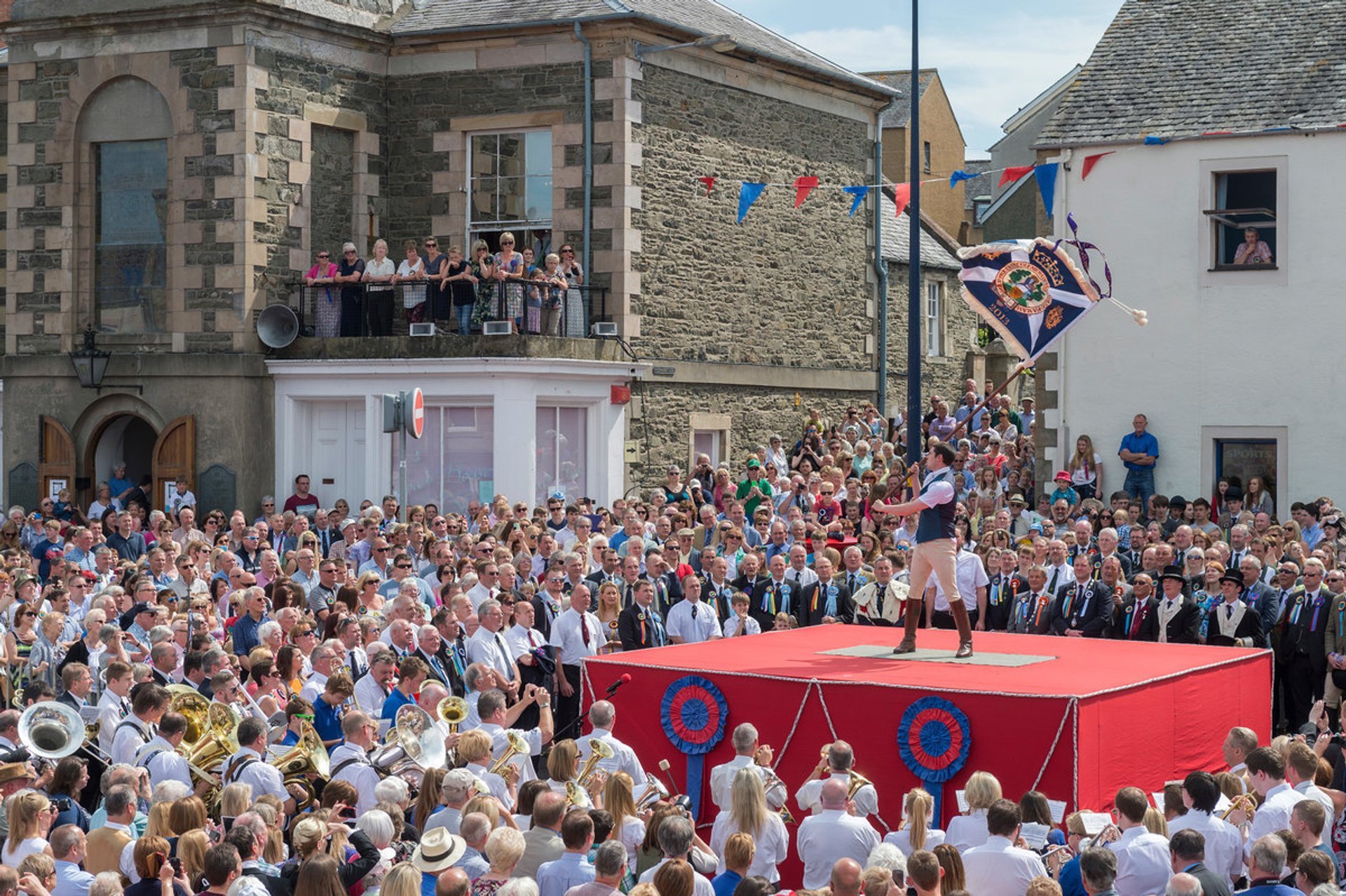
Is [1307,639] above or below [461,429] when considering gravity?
below

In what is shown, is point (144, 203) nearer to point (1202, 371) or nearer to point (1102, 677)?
point (1202, 371)

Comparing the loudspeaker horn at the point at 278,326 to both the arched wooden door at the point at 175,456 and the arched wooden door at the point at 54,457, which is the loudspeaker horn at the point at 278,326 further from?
the arched wooden door at the point at 54,457

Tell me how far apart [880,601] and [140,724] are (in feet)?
28.4

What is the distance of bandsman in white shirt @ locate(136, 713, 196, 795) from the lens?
992cm

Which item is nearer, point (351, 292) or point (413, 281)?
point (413, 281)

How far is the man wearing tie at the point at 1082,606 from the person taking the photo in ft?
52.9

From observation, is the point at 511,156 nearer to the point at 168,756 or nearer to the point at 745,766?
the point at 745,766

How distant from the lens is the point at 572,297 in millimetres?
24156

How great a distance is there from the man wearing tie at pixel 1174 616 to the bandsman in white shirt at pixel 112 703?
8.98m

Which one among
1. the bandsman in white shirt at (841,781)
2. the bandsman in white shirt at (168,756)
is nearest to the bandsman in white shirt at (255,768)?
the bandsman in white shirt at (168,756)

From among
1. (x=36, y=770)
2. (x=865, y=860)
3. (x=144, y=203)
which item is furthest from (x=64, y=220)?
(x=865, y=860)

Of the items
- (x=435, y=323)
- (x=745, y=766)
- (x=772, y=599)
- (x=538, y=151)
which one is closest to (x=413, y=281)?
(x=435, y=323)

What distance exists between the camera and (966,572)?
658 inches

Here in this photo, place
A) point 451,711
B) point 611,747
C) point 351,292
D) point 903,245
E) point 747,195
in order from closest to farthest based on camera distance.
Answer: point 611,747, point 451,711, point 351,292, point 747,195, point 903,245
